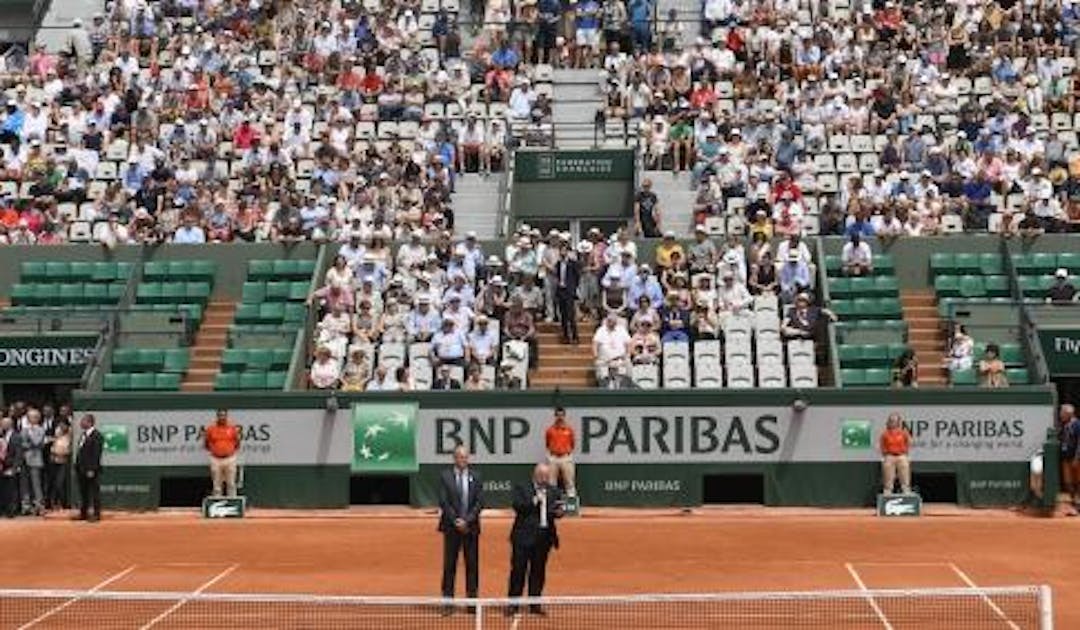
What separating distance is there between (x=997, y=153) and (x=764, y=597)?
2168 cm

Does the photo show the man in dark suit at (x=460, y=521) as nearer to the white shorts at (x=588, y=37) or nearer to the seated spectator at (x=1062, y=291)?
the seated spectator at (x=1062, y=291)

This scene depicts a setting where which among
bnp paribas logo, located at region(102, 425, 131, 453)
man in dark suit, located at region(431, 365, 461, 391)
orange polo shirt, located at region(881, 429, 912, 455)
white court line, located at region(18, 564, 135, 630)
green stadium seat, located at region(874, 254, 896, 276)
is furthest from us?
green stadium seat, located at region(874, 254, 896, 276)

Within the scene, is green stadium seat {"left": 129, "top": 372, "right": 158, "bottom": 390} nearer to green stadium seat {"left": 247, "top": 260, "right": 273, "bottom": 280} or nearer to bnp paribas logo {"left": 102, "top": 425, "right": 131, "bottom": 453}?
bnp paribas logo {"left": 102, "top": 425, "right": 131, "bottom": 453}

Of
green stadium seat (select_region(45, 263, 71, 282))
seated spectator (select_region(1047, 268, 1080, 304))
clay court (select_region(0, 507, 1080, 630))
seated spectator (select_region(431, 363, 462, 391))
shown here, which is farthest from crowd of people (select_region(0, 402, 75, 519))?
seated spectator (select_region(1047, 268, 1080, 304))

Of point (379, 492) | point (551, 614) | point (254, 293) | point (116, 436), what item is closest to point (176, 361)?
point (254, 293)

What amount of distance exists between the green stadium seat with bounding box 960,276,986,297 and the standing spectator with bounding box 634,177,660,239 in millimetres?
5580

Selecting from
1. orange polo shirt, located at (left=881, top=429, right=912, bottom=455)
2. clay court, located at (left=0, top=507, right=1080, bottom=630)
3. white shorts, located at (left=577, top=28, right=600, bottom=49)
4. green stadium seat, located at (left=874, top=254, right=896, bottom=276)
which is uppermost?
white shorts, located at (left=577, top=28, right=600, bottom=49)

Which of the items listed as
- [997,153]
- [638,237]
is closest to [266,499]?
[638,237]

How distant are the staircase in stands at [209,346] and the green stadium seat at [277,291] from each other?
805 mm

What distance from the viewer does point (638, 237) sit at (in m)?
33.7

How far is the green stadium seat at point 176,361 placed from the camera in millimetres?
31266

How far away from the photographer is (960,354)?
29766 millimetres

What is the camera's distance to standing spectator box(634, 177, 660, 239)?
3381cm

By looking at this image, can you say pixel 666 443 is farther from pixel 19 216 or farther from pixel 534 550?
pixel 19 216
